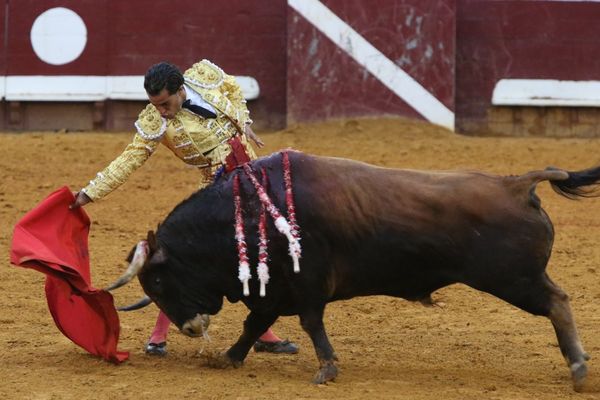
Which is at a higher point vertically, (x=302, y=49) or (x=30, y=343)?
(x=302, y=49)

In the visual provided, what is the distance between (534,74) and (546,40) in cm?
33

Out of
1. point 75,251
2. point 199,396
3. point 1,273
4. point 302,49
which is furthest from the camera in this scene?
point 302,49

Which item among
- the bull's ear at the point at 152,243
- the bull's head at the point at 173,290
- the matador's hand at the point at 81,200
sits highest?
the matador's hand at the point at 81,200

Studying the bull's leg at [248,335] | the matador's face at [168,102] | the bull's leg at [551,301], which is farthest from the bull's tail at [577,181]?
the matador's face at [168,102]

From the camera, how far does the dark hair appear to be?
505cm

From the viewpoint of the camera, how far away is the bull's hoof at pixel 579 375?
475cm

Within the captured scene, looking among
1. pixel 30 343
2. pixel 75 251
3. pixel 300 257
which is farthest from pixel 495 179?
pixel 30 343

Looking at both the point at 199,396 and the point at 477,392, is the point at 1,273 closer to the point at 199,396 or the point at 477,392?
the point at 199,396

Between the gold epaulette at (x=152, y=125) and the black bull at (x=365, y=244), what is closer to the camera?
the black bull at (x=365, y=244)

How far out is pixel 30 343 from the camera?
5566 mm

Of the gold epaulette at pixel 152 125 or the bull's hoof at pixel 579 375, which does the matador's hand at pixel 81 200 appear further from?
the bull's hoof at pixel 579 375

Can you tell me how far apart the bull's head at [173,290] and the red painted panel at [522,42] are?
654cm

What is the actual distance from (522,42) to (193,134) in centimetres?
653

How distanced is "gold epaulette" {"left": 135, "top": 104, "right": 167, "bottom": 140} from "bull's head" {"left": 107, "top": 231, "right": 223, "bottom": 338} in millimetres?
477
